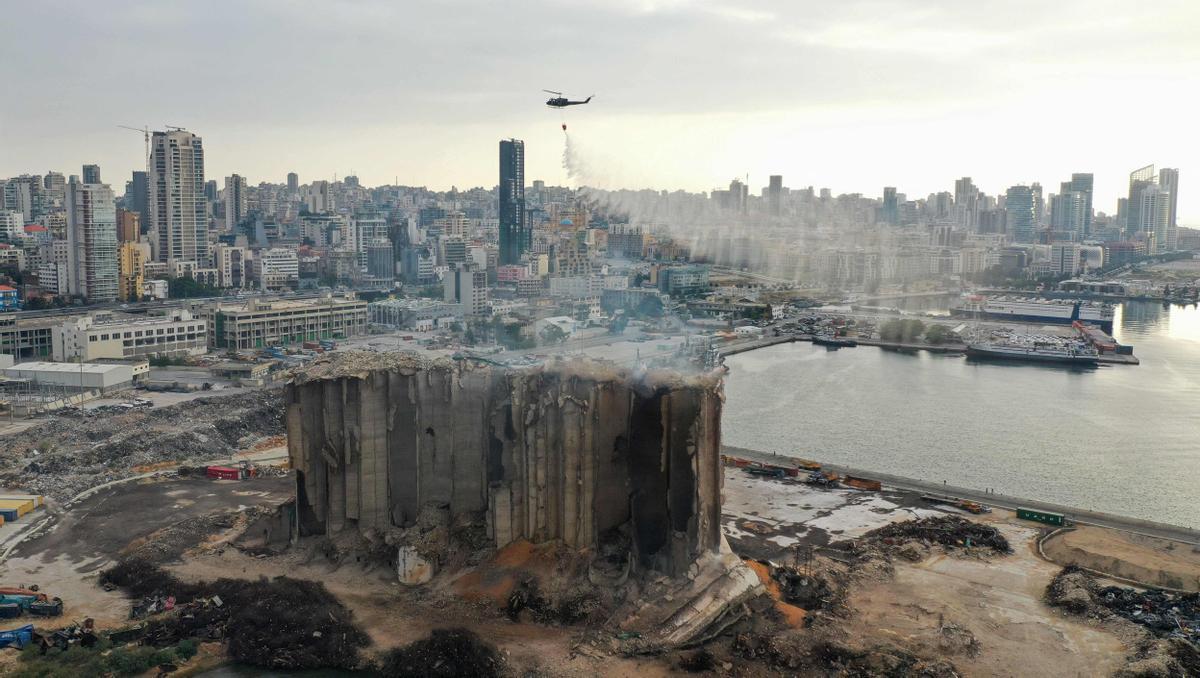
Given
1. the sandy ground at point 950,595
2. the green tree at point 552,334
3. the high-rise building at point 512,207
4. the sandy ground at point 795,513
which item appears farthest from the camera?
the high-rise building at point 512,207

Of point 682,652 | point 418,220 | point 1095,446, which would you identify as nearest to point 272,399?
point 682,652

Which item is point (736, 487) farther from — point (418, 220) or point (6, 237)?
point (418, 220)

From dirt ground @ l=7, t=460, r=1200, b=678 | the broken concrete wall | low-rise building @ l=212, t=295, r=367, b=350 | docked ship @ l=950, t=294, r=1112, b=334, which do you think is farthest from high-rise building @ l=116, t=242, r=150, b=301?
docked ship @ l=950, t=294, r=1112, b=334

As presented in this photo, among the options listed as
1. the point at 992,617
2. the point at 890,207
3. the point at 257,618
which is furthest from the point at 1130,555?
the point at 890,207

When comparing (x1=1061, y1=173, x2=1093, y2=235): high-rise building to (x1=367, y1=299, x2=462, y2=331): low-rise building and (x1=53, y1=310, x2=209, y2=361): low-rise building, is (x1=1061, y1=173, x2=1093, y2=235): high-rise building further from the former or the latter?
(x1=53, y1=310, x2=209, y2=361): low-rise building

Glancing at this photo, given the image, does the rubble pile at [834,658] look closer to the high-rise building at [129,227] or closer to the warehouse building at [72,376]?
the warehouse building at [72,376]

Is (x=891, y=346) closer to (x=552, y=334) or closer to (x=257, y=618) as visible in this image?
(x=552, y=334)

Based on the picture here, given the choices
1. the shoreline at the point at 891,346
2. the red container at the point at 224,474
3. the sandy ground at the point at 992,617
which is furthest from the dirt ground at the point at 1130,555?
the shoreline at the point at 891,346
